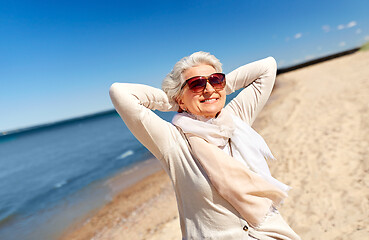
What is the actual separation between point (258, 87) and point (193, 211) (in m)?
1.11

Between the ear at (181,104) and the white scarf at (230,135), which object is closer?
the white scarf at (230,135)

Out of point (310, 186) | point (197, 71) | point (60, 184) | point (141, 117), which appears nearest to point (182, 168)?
point (141, 117)

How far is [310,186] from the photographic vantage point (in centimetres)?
414

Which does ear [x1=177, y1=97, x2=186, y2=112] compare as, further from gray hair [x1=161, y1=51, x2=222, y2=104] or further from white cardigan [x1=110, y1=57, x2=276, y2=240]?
white cardigan [x1=110, y1=57, x2=276, y2=240]

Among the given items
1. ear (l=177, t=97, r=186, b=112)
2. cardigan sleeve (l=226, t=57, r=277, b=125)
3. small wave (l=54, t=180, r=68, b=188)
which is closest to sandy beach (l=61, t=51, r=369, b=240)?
cardigan sleeve (l=226, t=57, r=277, b=125)

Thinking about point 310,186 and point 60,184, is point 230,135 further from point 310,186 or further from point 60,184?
point 60,184

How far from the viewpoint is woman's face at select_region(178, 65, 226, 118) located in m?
1.48

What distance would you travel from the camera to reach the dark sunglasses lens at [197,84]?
1461 mm

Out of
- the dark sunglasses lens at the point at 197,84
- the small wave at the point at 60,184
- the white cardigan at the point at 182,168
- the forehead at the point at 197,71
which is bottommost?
the small wave at the point at 60,184

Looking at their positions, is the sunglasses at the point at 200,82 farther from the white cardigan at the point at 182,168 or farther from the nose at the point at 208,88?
the white cardigan at the point at 182,168

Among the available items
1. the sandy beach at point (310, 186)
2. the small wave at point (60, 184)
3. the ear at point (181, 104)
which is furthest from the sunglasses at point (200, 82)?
the small wave at point (60, 184)

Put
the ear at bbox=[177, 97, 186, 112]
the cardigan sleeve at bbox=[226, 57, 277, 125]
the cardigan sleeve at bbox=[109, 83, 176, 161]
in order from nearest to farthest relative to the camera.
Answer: the cardigan sleeve at bbox=[109, 83, 176, 161] → the ear at bbox=[177, 97, 186, 112] → the cardigan sleeve at bbox=[226, 57, 277, 125]

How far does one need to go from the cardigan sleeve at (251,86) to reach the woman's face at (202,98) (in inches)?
12.1

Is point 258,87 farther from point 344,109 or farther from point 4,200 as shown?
point 4,200
